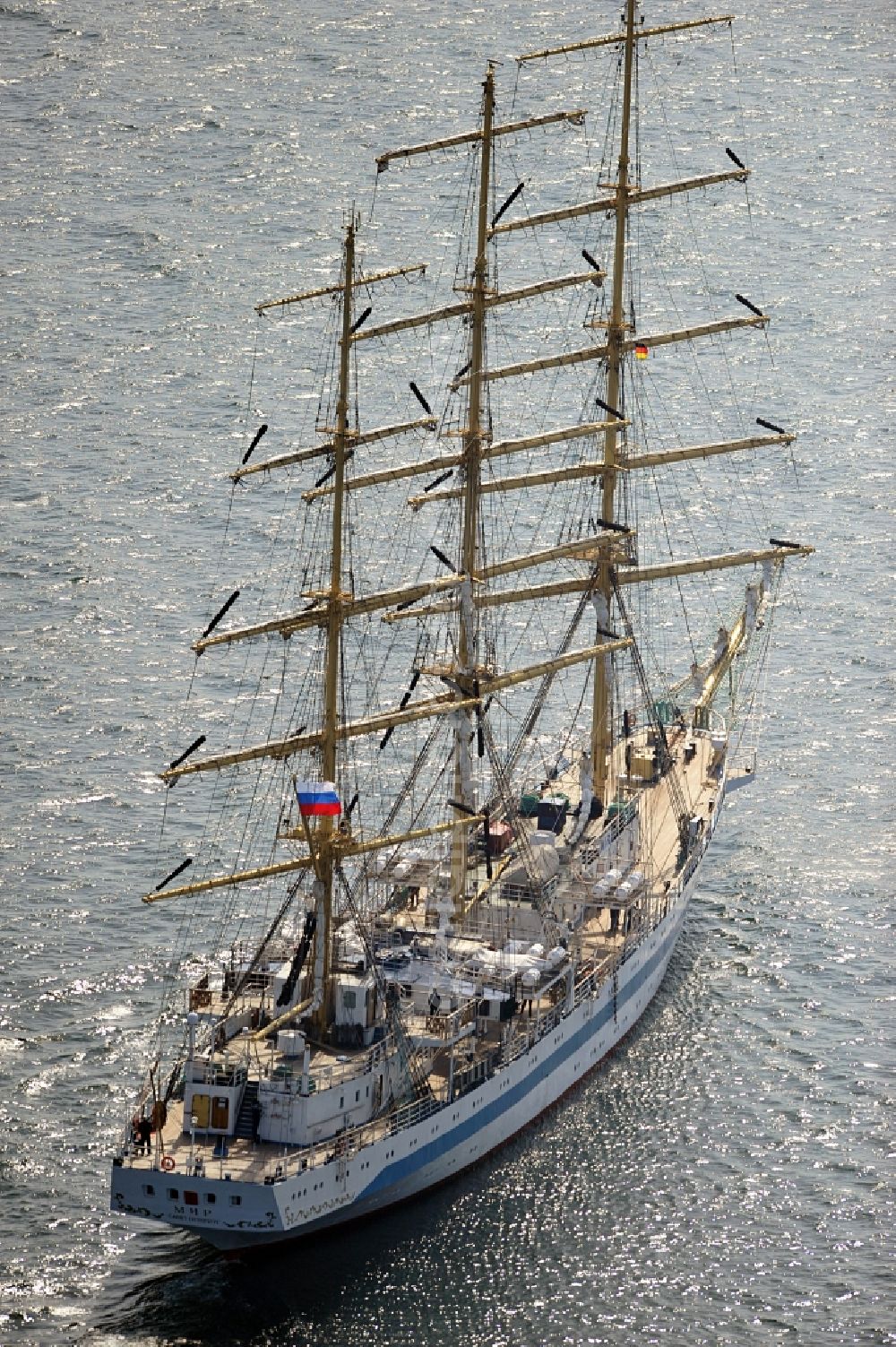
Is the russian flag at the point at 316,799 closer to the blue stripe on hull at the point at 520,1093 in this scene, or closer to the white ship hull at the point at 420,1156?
the white ship hull at the point at 420,1156

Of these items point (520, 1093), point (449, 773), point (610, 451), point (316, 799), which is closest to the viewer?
point (316, 799)

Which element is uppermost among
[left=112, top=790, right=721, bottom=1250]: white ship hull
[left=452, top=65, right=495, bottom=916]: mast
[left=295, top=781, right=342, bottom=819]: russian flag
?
[left=452, top=65, right=495, bottom=916]: mast

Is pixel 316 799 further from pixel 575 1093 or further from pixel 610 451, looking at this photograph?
pixel 610 451

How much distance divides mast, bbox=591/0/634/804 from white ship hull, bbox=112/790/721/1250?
9.70 meters

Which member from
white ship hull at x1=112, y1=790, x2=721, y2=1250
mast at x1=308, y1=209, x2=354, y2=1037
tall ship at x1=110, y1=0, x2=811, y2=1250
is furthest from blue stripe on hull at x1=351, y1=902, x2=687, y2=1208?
mast at x1=308, y1=209, x2=354, y2=1037

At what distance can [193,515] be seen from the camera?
177375mm

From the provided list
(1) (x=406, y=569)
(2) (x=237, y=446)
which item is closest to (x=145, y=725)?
(1) (x=406, y=569)

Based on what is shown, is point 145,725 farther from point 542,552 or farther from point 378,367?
point 378,367

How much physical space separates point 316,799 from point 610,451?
104 feet

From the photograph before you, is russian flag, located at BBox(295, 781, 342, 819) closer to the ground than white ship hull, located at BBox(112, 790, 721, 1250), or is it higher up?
higher up

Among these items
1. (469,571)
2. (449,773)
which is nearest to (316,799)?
(469,571)

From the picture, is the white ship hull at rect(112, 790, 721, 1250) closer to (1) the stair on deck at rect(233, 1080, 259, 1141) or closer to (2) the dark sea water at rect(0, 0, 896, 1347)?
(2) the dark sea water at rect(0, 0, 896, 1347)

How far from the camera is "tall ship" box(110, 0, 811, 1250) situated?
394 ft

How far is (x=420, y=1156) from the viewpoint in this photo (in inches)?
4783
